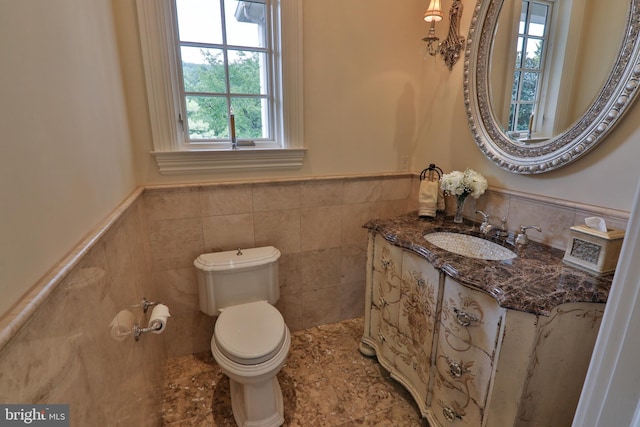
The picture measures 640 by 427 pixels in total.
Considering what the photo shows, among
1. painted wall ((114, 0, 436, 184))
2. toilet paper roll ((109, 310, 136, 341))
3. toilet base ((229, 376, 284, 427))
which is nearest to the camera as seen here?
toilet paper roll ((109, 310, 136, 341))

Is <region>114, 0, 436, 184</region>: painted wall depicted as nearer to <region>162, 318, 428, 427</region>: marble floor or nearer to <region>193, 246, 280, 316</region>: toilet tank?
<region>193, 246, 280, 316</region>: toilet tank

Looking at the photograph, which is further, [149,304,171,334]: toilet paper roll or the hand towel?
the hand towel

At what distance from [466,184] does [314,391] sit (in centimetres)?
141

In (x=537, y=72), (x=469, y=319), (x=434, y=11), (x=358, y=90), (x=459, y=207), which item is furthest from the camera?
(x=358, y=90)

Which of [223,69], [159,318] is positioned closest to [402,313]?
[159,318]

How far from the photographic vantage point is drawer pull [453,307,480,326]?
111cm

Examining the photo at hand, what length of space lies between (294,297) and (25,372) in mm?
1685

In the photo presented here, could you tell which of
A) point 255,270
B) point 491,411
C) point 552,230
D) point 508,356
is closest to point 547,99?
point 552,230

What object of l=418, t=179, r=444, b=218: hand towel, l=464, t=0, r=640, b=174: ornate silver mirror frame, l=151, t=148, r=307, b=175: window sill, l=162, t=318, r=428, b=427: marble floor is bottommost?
l=162, t=318, r=428, b=427: marble floor

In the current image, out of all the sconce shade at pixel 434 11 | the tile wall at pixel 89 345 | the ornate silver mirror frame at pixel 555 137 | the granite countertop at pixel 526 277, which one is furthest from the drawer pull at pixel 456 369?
the sconce shade at pixel 434 11

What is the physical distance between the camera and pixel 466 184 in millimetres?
1599

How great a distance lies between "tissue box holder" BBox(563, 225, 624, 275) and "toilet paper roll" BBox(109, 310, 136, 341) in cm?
163

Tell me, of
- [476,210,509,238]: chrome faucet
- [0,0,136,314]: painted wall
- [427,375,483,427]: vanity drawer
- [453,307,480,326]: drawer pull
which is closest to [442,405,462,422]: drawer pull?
[427,375,483,427]: vanity drawer

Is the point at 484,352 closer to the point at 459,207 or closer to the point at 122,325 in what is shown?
the point at 459,207
